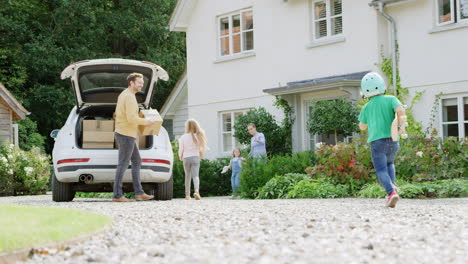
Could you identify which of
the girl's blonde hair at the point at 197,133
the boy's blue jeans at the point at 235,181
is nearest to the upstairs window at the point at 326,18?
the boy's blue jeans at the point at 235,181

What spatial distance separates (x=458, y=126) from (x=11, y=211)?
1114 centimetres

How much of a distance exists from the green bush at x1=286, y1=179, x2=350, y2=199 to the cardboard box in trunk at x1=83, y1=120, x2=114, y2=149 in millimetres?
3290

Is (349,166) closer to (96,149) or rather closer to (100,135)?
(100,135)

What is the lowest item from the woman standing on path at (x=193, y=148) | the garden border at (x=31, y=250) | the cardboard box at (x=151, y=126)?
the garden border at (x=31, y=250)

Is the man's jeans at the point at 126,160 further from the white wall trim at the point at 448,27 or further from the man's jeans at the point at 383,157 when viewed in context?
the white wall trim at the point at 448,27

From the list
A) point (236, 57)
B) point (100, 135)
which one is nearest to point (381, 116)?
point (100, 135)

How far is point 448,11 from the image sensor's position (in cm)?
1730

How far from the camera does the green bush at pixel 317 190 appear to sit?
13812 mm

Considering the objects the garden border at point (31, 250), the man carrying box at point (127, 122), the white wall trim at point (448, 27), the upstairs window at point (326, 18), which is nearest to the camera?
the garden border at point (31, 250)

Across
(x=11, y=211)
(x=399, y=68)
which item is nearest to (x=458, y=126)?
(x=399, y=68)

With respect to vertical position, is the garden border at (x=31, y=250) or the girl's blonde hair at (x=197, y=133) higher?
the girl's blonde hair at (x=197, y=133)

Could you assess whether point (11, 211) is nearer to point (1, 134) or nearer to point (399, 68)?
point (399, 68)

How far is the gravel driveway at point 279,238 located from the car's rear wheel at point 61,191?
13.6ft

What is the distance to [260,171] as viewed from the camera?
628 inches
